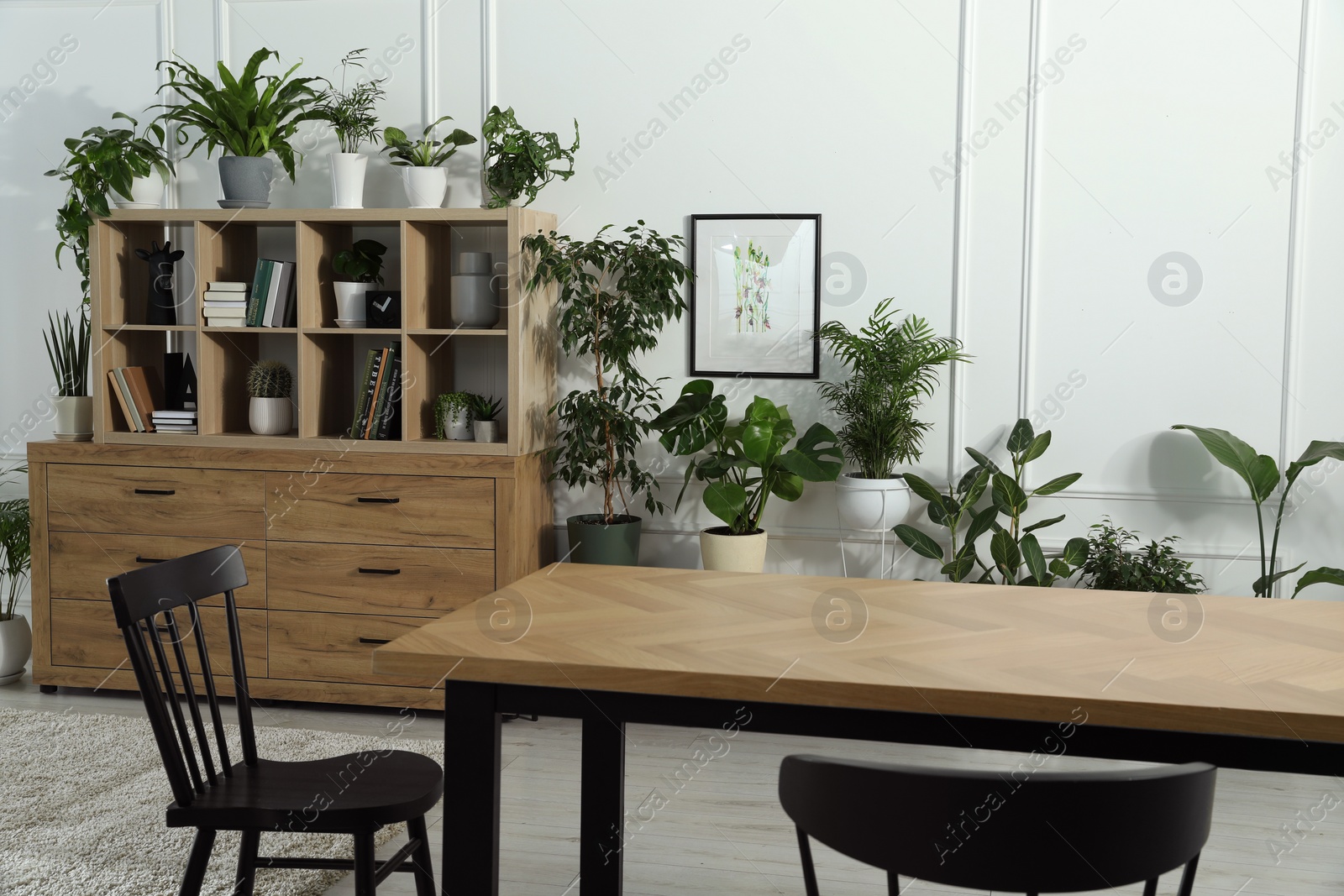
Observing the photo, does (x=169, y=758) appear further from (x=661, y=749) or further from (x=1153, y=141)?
(x=1153, y=141)

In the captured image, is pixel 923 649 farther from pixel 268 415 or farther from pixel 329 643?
pixel 268 415

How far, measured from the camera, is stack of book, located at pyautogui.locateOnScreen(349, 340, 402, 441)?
4289 millimetres

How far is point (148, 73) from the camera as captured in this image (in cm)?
490

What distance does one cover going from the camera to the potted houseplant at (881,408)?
414 cm

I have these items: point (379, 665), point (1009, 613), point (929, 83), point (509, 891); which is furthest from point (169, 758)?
point (929, 83)

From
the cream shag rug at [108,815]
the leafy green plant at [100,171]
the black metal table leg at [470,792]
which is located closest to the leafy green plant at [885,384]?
the cream shag rug at [108,815]

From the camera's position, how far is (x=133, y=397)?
447 centimetres

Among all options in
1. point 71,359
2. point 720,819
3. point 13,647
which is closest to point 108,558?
point 13,647

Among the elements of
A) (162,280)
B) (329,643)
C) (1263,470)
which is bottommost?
(329,643)

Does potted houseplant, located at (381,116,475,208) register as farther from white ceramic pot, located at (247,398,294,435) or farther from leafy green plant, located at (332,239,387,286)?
white ceramic pot, located at (247,398,294,435)

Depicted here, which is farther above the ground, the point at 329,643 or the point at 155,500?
the point at 155,500

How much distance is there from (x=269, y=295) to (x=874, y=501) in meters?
2.47

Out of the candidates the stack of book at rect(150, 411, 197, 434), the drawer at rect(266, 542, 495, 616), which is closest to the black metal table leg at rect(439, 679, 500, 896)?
the drawer at rect(266, 542, 495, 616)

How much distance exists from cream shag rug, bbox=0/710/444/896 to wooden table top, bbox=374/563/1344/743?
1289mm
